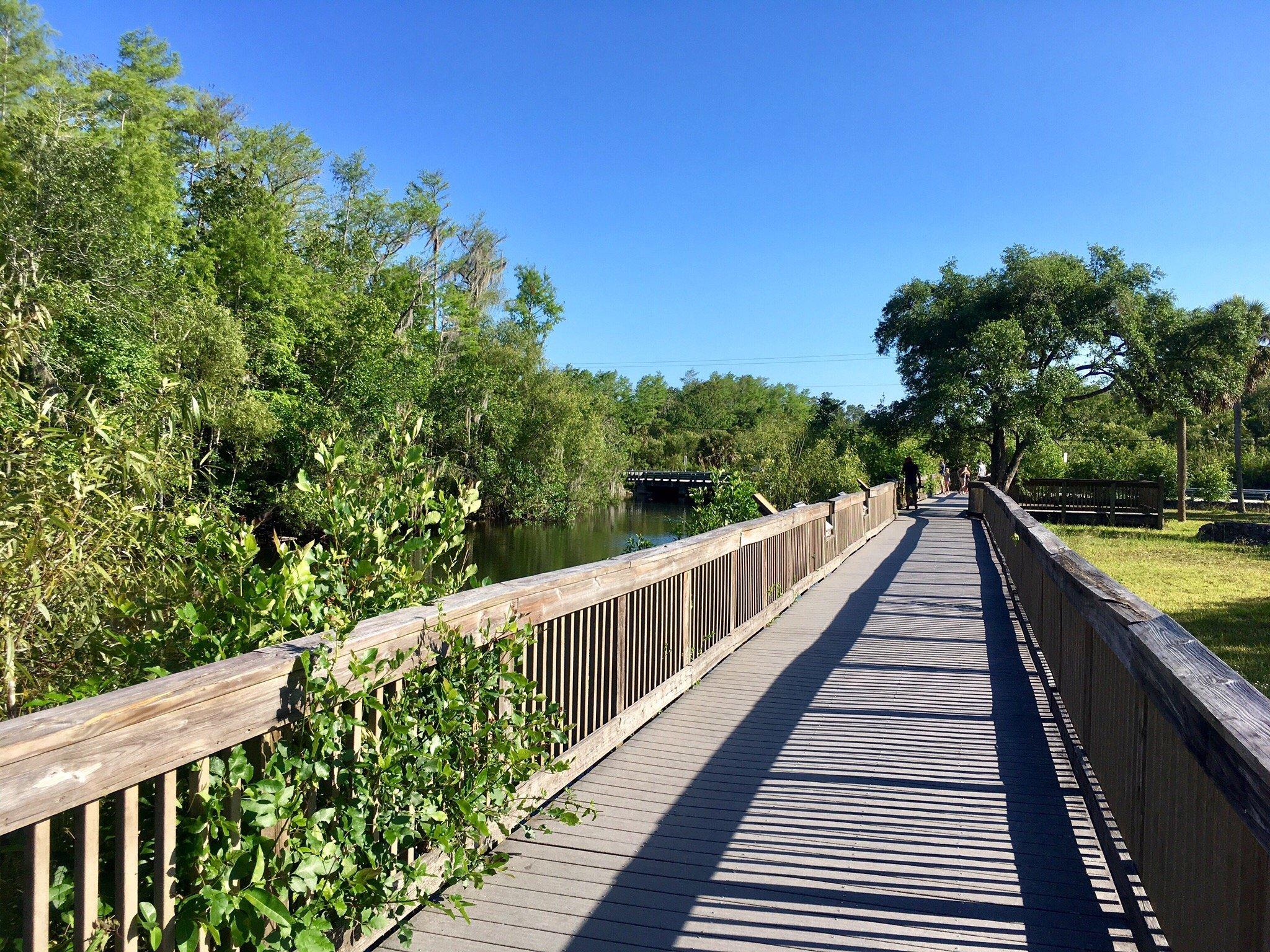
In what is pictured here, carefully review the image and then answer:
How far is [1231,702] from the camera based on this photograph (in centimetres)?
196

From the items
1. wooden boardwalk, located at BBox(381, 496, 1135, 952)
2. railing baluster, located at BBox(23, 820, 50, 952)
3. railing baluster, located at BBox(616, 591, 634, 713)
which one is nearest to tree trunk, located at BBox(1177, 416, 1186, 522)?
wooden boardwalk, located at BBox(381, 496, 1135, 952)

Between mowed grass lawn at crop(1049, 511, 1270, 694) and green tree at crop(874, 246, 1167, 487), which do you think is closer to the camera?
mowed grass lawn at crop(1049, 511, 1270, 694)

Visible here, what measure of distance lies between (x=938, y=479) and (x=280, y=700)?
40491mm

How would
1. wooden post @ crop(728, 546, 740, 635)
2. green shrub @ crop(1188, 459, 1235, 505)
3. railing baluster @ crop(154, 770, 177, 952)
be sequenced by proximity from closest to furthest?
railing baluster @ crop(154, 770, 177, 952)
wooden post @ crop(728, 546, 740, 635)
green shrub @ crop(1188, 459, 1235, 505)

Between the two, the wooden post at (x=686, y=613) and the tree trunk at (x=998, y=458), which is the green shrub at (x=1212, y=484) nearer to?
the tree trunk at (x=998, y=458)

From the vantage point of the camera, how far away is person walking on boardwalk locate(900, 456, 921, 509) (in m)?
26.9

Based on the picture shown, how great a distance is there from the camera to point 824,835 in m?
3.54

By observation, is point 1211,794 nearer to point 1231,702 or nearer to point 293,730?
point 1231,702

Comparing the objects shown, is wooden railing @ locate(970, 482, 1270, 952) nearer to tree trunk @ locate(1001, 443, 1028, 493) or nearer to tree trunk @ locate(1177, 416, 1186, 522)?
tree trunk @ locate(1001, 443, 1028, 493)

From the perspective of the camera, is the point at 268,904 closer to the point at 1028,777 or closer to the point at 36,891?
the point at 36,891

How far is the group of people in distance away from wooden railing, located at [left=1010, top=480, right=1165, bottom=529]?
2.06m

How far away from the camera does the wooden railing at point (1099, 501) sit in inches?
922

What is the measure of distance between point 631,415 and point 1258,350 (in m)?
56.8

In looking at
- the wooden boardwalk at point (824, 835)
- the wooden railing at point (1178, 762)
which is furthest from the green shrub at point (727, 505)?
the wooden railing at point (1178, 762)
